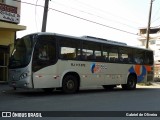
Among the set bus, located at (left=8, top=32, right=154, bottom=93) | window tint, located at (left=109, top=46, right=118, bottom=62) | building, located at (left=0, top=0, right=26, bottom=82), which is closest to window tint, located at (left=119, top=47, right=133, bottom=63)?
bus, located at (left=8, top=32, right=154, bottom=93)

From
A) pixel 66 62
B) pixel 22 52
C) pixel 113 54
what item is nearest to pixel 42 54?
pixel 22 52

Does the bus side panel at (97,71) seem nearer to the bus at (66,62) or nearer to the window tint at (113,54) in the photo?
the bus at (66,62)

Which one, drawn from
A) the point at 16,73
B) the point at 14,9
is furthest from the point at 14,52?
the point at 14,9

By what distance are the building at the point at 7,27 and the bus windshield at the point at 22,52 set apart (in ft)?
19.2

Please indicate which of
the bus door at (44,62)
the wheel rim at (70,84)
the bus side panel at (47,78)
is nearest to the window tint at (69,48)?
the bus door at (44,62)

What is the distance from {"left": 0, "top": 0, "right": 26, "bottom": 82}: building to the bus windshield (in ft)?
19.2

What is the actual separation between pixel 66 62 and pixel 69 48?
776 mm

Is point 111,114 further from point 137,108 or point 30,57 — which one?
point 30,57

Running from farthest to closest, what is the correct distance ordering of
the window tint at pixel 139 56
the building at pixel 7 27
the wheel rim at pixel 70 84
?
the window tint at pixel 139 56, the building at pixel 7 27, the wheel rim at pixel 70 84

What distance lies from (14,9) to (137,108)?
14.0 meters

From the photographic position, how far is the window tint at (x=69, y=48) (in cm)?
1723

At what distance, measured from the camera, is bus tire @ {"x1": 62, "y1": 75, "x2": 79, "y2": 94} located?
57.2ft

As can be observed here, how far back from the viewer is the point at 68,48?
17.6 metres

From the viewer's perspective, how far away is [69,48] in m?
17.7
